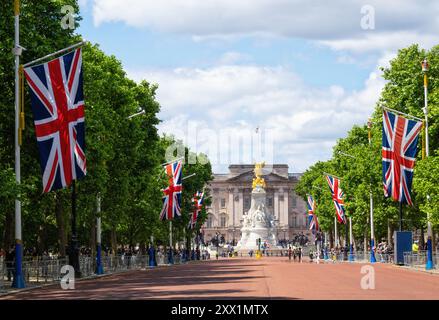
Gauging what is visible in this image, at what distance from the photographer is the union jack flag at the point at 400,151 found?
60.6 meters

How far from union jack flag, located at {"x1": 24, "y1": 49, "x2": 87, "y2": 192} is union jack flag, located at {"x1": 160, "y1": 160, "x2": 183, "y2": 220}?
1601 inches

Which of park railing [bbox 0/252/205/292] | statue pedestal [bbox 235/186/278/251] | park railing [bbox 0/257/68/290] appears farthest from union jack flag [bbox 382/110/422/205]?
statue pedestal [bbox 235/186/278/251]

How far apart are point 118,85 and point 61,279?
20834 mm

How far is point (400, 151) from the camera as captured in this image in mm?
60969

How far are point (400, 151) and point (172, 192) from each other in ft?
93.8

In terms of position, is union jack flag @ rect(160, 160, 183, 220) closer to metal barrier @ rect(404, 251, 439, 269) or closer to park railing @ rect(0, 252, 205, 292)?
park railing @ rect(0, 252, 205, 292)

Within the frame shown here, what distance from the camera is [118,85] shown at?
71625 millimetres

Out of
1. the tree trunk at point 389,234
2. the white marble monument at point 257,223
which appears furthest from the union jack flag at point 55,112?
the white marble monument at point 257,223

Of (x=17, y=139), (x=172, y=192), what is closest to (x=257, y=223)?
(x=172, y=192)

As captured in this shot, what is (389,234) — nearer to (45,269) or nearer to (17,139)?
(45,269)

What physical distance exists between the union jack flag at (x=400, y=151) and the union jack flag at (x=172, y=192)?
2588 centimetres

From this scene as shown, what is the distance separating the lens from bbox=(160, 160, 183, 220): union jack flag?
279ft

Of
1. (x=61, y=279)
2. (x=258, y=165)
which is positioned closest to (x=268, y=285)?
(x=61, y=279)
